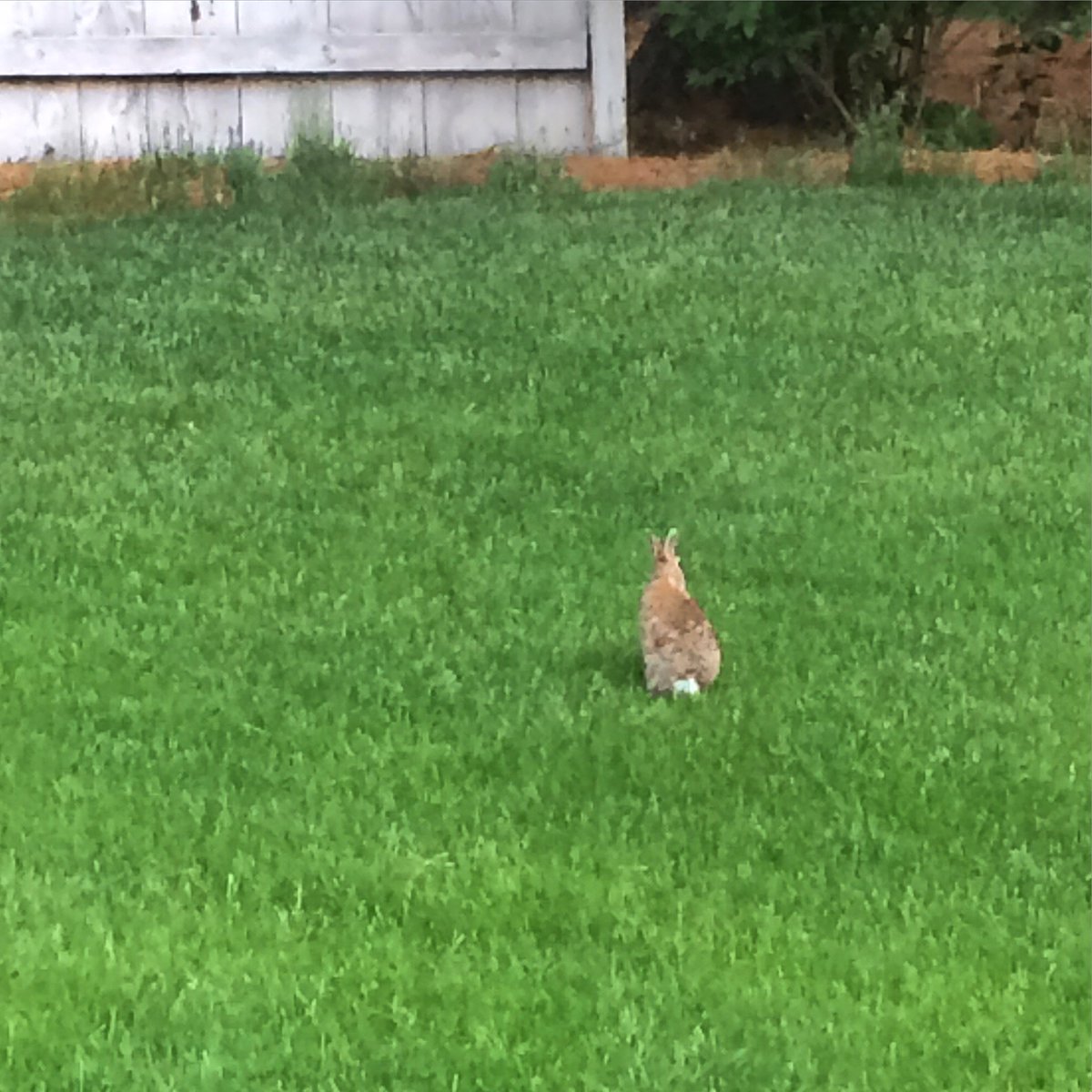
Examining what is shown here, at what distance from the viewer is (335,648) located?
566 cm

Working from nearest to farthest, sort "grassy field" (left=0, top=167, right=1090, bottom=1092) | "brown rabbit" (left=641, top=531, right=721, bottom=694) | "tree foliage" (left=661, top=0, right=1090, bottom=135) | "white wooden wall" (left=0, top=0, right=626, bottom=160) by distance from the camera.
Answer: "grassy field" (left=0, top=167, right=1090, bottom=1092) → "brown rabbit" (left=641, top=531, right=721, bottom=694) → "white wooden wall" (left=0, top=0, right=626, bottom=160) → "tree foliage" (left=661, top=0, right=1090, bottom=135)

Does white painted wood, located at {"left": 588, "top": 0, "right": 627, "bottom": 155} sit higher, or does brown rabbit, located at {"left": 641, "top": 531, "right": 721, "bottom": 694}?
white painted wood, located at {"left": 588, "top": 0, "right": 627, "bottom": 155}

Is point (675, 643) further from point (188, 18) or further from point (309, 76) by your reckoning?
point (188, 18)

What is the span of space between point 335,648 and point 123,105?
7.54 meters

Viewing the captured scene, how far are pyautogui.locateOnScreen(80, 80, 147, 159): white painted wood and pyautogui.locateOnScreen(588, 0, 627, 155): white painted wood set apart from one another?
278cm

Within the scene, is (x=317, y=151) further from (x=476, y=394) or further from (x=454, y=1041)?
(x=454, y=1041)

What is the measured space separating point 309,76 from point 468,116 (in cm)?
101

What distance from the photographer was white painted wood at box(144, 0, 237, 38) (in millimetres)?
12156

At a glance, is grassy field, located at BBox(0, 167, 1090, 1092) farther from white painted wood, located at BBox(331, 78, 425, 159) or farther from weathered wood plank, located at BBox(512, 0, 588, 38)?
weathered wood plank, located at BBox(512, 0, 588, 38)

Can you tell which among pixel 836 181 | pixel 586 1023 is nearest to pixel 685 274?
pixel 836 181

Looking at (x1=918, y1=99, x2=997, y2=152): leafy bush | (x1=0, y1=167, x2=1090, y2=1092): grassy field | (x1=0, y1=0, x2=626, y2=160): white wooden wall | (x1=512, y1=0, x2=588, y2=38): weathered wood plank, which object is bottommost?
(x1=0, y1=167, x2=1090, y2=1092): grassy field

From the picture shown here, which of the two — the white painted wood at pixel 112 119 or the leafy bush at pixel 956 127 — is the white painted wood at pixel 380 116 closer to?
the white painted wood at pixel 112 119

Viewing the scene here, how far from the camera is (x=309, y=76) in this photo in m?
12.4

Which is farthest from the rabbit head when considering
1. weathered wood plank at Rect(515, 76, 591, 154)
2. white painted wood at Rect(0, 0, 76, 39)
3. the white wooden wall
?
white painted wood at Rect(0, 0, 76, 39)
